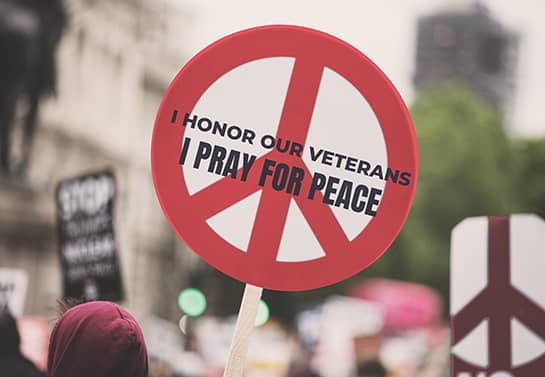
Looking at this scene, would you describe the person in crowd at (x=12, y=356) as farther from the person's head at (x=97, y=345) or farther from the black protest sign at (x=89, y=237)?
the black protest sign at (x=89, y=237)

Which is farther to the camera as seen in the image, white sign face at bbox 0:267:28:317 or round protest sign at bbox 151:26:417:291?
white sign face at bbox 0:267:28:317

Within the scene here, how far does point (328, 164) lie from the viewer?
2.87m

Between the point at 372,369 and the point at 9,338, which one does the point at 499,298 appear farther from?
the point at 372,369

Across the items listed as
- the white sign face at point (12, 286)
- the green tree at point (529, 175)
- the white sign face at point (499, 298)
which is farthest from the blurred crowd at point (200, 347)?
the green tree at point (529, 175)

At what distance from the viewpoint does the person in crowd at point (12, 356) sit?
3535 mm

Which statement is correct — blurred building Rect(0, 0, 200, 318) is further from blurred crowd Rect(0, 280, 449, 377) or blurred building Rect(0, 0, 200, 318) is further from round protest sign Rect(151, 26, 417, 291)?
round protest sign Rect(151, 26, 417, 291)

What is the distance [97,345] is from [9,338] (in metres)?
1.25

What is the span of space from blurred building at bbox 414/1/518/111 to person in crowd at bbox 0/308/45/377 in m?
101

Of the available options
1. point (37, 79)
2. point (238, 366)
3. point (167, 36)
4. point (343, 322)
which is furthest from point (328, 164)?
point (167, 36)

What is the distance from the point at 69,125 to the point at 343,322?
11.3 m

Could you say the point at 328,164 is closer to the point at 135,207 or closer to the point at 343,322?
the point at 343,322

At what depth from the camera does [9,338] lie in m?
3.60

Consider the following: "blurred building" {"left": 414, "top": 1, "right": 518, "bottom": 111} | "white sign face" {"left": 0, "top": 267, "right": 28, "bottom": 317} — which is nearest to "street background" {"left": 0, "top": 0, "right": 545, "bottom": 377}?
"white sign face" {"left": 0, "top": 267, "right": 28, "bottom": 317}

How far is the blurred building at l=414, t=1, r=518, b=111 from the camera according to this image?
346 ft
